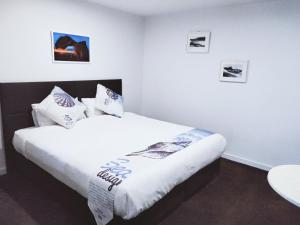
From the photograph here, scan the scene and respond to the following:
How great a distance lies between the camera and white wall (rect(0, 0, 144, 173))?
277 centimetres

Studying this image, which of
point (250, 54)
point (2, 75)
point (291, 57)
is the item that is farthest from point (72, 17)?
point (291, 57)

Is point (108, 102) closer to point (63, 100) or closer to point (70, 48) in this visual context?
point (63, 100)

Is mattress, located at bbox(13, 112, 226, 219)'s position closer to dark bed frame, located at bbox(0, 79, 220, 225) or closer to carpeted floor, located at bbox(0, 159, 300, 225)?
dark bed frame, located at bbox(0, 79, 220, 225)

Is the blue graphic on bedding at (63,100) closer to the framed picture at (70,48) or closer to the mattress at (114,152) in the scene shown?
the mattress at (114,152)

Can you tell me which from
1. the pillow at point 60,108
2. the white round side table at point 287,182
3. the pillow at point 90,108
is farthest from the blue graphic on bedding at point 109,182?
the pillow at point 90,108

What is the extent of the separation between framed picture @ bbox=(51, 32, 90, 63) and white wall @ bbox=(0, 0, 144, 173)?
0.07 m

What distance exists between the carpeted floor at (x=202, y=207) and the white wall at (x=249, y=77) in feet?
2.64

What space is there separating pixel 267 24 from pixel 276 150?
5.95 ft

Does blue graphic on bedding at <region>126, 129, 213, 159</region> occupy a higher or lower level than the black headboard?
lower

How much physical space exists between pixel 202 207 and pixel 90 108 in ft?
6.91

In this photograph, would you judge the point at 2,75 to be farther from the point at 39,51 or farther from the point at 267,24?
the point at 267,24

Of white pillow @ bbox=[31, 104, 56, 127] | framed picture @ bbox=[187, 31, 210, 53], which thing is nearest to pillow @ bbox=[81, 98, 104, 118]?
white pillow @ bbox=[31, 104, 56, 127]

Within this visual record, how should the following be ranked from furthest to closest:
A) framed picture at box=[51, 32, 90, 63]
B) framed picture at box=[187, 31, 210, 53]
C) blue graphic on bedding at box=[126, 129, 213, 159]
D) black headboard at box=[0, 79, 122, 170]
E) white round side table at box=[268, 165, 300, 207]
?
1. framed picture at box=[187, 31, 210, 53]
2. framed picture at box=[51, 32, 90, 63]
3. black headboard at box=[0, 79, 122, 170]
4. blue graphic on bedding at box=[126, 129, 213, 159]
5. white round side table at box=[268, 165, 300, 207]

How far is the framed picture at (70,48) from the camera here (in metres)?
3.19
